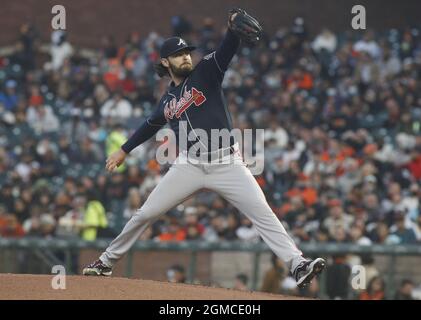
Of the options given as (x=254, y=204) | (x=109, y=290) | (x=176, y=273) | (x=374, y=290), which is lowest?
(x=374, y=290)

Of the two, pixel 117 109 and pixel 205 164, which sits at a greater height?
pixel 117 109

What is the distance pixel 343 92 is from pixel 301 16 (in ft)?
13.6

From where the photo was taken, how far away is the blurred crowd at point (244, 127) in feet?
39.9

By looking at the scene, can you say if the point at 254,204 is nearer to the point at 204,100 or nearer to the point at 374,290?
the point at 204,100

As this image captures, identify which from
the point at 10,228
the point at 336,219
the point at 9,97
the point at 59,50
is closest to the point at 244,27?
the point at 336,219

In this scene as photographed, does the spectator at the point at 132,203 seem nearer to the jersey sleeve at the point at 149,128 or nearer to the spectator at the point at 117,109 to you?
the spectator at the point at 117,109

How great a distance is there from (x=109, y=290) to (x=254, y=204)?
3.77 ft

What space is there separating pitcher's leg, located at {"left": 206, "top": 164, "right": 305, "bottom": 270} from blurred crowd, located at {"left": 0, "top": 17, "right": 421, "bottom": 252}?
4443 millimetres

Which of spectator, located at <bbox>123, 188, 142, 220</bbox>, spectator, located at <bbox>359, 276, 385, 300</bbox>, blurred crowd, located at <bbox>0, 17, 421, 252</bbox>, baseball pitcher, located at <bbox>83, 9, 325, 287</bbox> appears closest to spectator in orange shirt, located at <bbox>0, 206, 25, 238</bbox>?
blurred crowd, located at <bbox>0, 17, 421, 252</bbox>

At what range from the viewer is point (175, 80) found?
7.27 meters

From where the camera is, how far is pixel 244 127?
1450 cm
